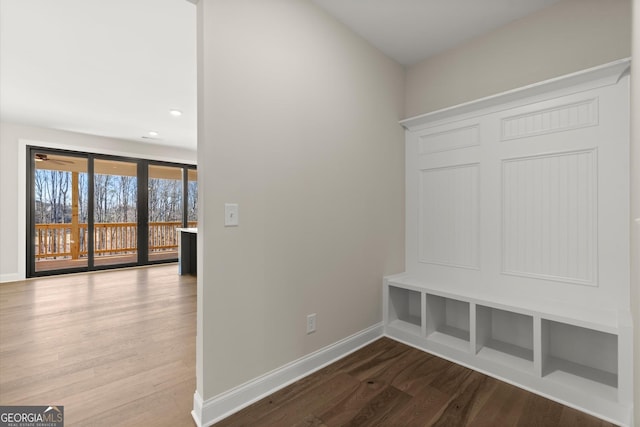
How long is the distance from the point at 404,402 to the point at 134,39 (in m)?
3.42

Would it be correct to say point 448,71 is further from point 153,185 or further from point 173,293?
point 153,185

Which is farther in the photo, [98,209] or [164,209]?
[164,209]

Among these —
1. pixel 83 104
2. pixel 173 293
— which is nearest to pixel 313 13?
pixel 83 104

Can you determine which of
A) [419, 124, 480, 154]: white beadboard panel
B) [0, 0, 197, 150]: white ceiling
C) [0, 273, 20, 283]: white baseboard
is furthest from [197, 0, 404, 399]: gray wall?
[0, 273, 20, 283]: white baseboard

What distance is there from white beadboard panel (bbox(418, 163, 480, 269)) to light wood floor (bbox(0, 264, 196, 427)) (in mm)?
2228

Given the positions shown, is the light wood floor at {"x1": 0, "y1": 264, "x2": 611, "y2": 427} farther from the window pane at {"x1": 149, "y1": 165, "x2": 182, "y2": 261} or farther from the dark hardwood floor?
the window pane at {"x1": 149, "y1": 165, "x2": 182, "y2": 261}

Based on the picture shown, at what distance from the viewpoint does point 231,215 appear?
1.65 meters

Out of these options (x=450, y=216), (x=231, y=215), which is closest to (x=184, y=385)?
(x=231, y=215)

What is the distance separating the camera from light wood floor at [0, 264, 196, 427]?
1708 millimetres

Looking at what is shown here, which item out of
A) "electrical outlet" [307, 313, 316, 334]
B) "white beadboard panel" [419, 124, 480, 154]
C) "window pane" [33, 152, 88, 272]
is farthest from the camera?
"window pane" [33, 152, 88, 272]

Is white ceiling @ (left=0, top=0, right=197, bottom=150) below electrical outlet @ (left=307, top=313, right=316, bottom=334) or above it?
above

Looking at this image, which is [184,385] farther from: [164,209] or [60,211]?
[164,209]

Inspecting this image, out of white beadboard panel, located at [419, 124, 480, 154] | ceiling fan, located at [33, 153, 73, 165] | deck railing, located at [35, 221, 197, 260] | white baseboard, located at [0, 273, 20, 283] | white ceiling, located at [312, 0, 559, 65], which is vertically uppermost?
white ceiling, located at [312, 0, 559, 65]

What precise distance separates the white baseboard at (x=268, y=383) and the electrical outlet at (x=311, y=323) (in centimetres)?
17
